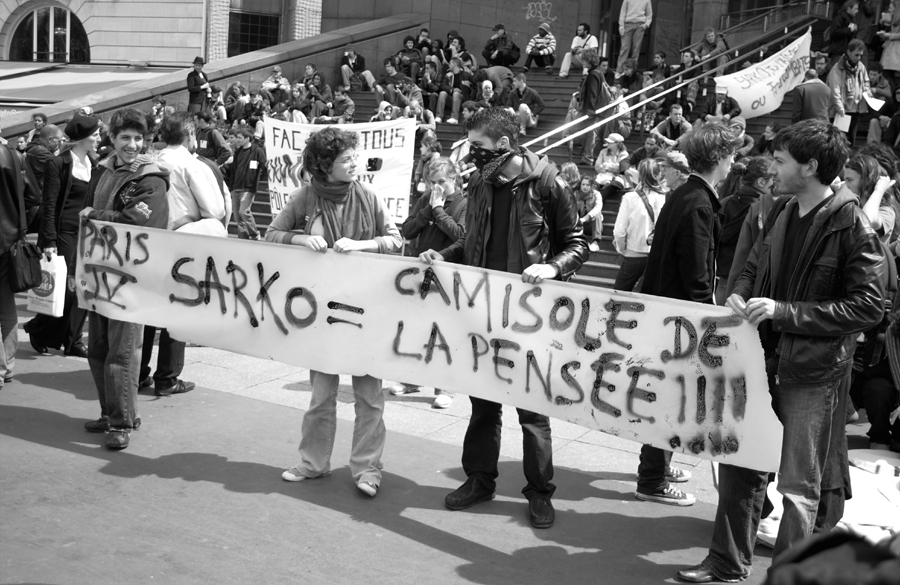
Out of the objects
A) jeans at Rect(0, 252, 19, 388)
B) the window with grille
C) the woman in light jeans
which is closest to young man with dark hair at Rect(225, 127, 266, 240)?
jeans at Rect(0, 252, 19, 388)

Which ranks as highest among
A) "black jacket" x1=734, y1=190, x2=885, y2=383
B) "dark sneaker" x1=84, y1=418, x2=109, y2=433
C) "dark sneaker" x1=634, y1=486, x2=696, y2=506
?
"black jacket" x1=734, y1=190, x2=885, y2=383

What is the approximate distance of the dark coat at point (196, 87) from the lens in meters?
21.9

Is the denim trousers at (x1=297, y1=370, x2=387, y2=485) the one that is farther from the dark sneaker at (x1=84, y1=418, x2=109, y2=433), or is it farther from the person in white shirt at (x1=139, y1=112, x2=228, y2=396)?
the person in white shirt at (x1=139, y1=112, x2=228, y2=396)

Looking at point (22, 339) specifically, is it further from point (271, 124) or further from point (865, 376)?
point (865, 376)

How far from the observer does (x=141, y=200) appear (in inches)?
230

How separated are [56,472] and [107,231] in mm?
1569

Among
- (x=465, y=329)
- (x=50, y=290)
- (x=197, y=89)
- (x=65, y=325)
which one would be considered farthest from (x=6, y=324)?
(x=197, y=89)

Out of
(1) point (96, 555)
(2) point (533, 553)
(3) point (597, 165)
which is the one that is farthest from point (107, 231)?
(3) point (597, 165)

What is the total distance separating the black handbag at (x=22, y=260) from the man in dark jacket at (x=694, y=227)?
4.62m

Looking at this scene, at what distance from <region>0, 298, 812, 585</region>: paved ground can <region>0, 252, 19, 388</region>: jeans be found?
0.54 metres

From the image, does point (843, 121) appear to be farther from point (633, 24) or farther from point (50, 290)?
point (50, 290)

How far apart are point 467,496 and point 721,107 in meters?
12.3

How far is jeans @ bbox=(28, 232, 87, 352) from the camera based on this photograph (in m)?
7.99

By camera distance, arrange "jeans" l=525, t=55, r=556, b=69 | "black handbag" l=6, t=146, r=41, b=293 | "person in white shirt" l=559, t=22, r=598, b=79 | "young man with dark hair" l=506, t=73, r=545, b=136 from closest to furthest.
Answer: "black handbag" l=6, t=146, r=41, b=293
"young man with dark hair" l=506, t=73, r=545, b=136
"person in white shirt" l=559, t=22, r=598, b=79
"jeans" l=525, t=55, r=556, b=69
